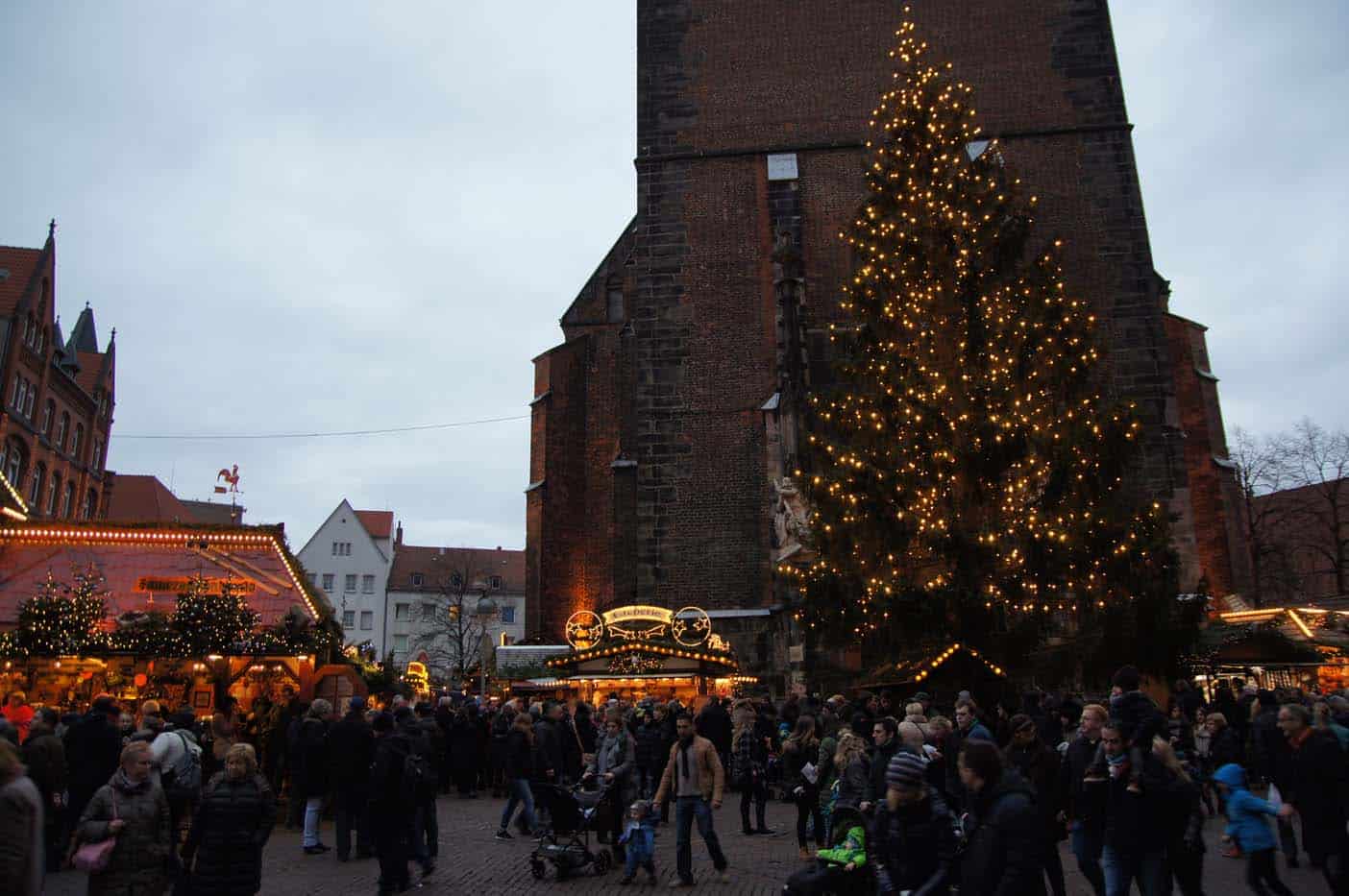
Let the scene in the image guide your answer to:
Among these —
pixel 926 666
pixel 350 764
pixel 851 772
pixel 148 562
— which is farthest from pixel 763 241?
pixel 851 772

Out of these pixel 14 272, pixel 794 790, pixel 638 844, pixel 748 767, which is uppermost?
pixel 14 272

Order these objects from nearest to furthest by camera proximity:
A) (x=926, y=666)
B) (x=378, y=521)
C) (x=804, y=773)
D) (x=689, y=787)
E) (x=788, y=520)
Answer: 1. (x=689, y=787)
2. (x=804, y=773)
3. (x=926, y=666)
4. (x=788, y=520)
5. (x=378, y=521)

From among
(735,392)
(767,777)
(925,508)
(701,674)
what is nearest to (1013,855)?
(767,777)

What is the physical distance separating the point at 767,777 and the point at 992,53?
19845mm

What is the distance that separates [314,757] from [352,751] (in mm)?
850

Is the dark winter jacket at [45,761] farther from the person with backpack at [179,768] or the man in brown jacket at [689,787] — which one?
the man in brown jacket at [689,787]

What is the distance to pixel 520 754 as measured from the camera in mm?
11859

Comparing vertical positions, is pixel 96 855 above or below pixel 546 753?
below

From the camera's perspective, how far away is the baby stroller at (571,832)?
32.5 ft

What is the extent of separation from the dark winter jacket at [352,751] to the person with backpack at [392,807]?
1.87 meters

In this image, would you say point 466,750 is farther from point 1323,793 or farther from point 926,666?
point 1323,793

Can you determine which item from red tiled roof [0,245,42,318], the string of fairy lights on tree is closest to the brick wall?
the string of fairy lights on tree

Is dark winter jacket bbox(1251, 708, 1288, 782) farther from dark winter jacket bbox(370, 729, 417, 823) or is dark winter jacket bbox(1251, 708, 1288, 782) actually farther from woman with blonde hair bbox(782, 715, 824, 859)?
dark winter jacket bbox(370, 729, 417, 823)

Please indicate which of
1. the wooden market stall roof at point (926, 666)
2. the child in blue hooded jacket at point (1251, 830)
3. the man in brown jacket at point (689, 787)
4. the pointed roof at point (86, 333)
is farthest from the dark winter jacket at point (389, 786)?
the pointed roof at point (86, 333)
